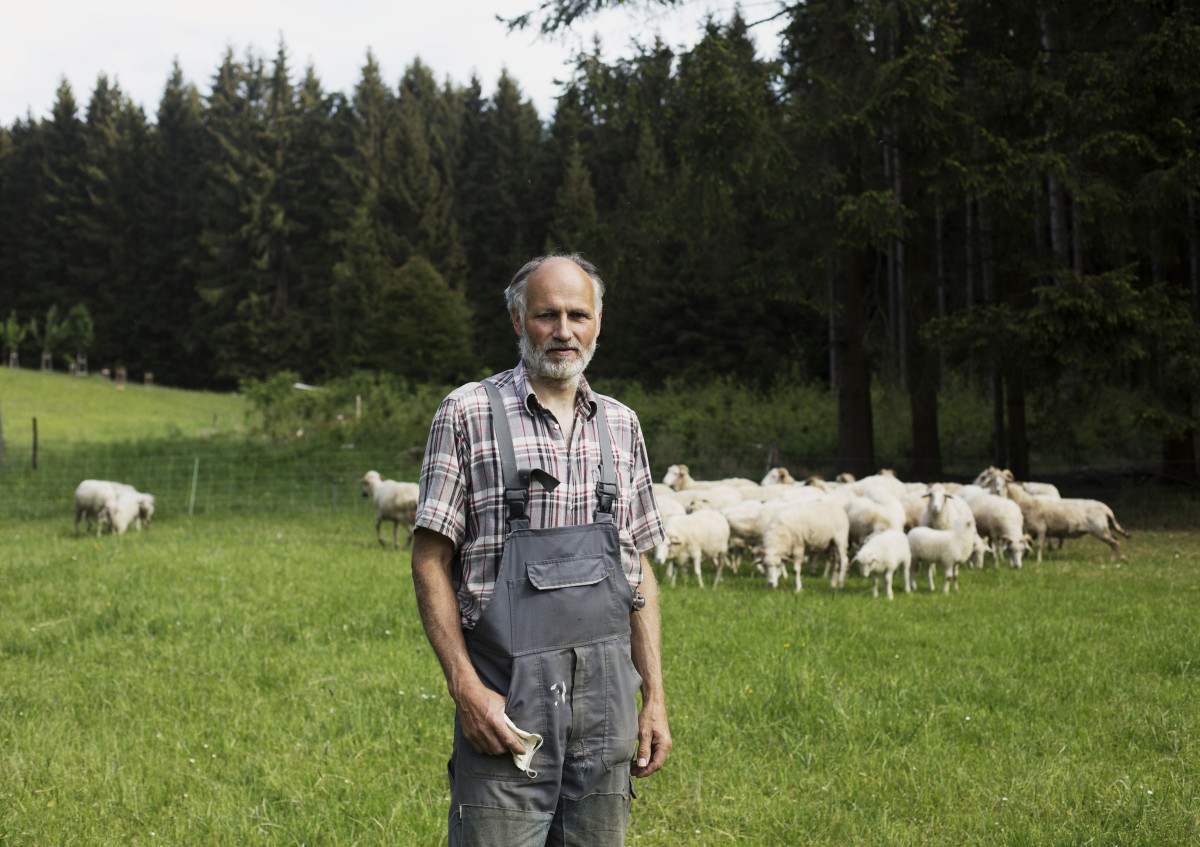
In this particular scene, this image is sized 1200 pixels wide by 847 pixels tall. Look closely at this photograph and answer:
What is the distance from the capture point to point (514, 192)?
2352 inches

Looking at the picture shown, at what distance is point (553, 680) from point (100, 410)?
43.5 m

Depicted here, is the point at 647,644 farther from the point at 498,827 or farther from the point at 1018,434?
the point at 1018,434

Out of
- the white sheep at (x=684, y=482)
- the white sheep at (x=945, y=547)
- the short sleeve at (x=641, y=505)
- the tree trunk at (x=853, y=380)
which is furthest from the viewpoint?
the tree trunk at (x=853, y=380)

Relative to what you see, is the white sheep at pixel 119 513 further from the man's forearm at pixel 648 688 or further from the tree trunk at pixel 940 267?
the tree trunk at pixel 940 267

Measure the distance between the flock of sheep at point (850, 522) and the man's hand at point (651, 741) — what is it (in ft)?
19.3

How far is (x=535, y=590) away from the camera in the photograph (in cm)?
242

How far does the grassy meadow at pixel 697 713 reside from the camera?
4.21m

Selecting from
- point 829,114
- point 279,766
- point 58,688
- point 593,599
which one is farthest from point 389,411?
point 593,599

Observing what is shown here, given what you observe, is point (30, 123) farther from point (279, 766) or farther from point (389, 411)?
point (279, 766)

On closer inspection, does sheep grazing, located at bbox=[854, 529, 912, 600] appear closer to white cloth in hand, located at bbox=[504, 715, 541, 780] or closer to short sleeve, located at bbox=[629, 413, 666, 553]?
short sleeve, located at bbox=[629, 413, 666, 553]

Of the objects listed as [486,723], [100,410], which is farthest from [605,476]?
[100,410]

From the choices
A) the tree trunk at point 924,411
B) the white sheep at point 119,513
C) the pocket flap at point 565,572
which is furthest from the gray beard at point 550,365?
the tree trunk at point 924,411

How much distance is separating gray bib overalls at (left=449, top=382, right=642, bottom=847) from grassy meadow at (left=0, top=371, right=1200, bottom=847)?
1.76 meters

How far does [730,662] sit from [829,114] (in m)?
11.4
